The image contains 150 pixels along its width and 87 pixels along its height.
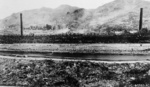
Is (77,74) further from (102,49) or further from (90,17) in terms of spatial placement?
(90,17)

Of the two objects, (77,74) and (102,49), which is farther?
(102,49)

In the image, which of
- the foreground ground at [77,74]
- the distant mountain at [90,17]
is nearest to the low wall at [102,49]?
the foreground ground at [77,74]

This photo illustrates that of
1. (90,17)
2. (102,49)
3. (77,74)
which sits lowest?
(77,74)

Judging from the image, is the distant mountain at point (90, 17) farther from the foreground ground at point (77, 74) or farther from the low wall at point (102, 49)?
the foreground ground at point (77, 74)

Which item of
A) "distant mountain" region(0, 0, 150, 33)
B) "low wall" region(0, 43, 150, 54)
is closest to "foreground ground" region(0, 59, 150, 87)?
"low wall" region(0, 43, 150, 54)

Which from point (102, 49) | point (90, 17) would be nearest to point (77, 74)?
point (102, 49)
